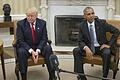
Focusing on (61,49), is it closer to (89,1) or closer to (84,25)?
(89,1)

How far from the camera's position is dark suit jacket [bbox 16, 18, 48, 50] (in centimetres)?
355

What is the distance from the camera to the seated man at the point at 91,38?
3.40 m

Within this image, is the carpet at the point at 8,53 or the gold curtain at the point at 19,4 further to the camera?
the gold curtain at the point at 19,4

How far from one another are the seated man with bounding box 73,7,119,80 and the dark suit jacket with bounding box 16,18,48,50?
0.50m

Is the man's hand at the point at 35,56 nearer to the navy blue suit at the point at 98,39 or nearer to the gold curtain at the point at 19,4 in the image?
the navy blue suit at the point at 98,39

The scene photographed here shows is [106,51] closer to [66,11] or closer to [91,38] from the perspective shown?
[91,38]

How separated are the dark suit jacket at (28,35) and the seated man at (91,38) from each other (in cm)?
50

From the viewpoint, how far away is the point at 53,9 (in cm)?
584

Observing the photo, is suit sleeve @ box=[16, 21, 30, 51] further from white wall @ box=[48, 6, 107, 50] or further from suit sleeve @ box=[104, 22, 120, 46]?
white wall @ box=[48, 6, 107, 50]

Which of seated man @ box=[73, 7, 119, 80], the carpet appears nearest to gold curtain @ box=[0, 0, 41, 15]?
the carpet

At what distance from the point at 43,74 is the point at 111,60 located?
3.58ft

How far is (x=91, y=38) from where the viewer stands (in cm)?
356

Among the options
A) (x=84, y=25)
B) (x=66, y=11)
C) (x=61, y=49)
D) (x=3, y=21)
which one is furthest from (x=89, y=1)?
(x=84, y=25)

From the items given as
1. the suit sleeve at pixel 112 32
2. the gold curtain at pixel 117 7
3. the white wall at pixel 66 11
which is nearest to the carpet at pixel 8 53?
the white wall at pixel 66 11
